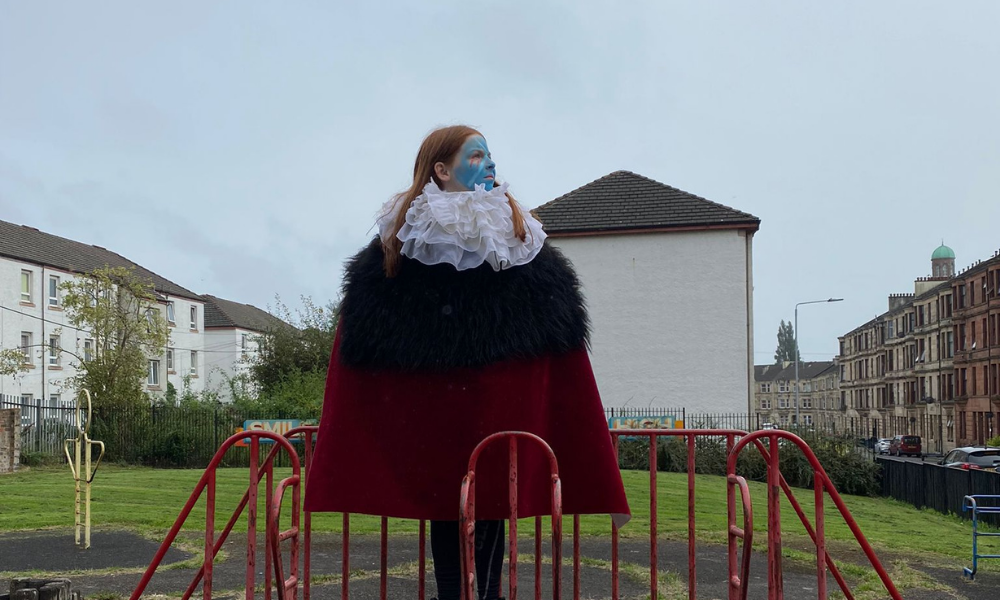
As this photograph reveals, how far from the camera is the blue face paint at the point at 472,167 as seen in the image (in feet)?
11.5

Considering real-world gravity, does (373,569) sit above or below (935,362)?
below

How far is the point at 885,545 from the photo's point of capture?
37.8ft

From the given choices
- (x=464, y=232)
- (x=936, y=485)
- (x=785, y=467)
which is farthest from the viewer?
(x=785, y=467)

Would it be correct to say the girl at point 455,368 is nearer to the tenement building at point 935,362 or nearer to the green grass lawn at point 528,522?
the green grass lawn at point 528,522

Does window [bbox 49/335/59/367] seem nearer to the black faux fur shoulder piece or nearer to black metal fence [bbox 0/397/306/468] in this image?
black metal fence [bbox 0/397/306/468]

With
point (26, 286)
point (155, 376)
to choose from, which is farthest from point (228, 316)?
point (26, 286)

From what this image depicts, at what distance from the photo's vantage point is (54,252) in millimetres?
42406

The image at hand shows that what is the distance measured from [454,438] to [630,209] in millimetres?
26991

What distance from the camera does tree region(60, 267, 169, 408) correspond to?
2830cm

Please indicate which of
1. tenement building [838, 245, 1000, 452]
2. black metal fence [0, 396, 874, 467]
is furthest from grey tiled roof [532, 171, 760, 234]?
tenement building [838, 245, 1000, 452]

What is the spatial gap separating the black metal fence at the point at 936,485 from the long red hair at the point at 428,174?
16.7m

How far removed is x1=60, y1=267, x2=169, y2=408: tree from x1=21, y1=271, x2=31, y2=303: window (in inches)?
387

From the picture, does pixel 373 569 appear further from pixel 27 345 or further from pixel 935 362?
pixel 935 362

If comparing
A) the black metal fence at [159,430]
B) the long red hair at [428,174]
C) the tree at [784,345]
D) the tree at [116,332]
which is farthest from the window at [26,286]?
the tree at [784,345]
